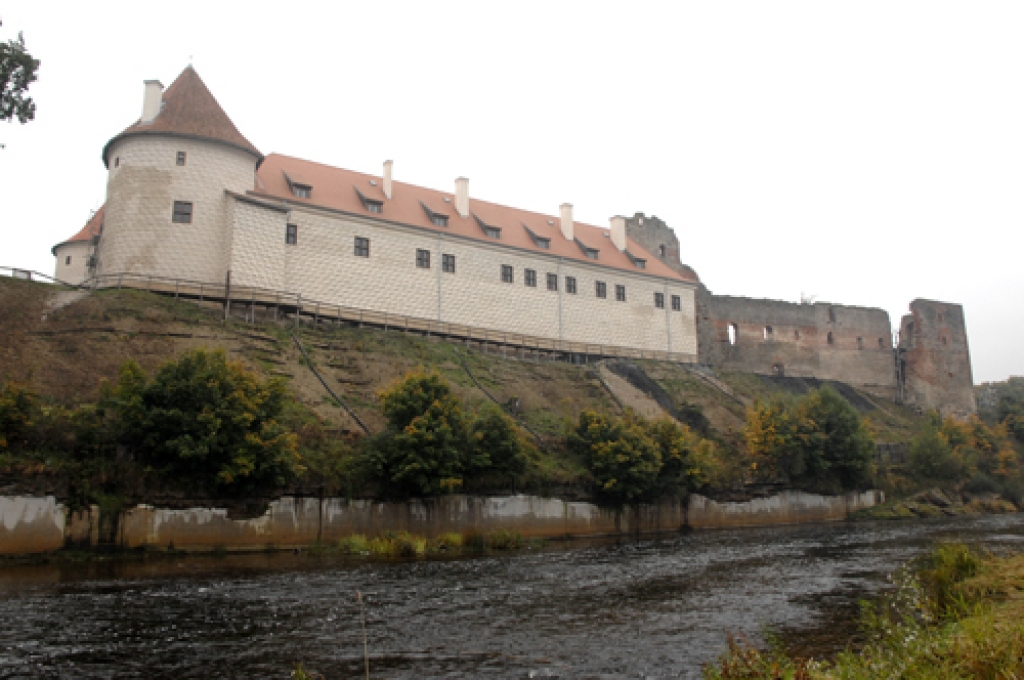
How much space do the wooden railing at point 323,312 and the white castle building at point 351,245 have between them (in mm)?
253

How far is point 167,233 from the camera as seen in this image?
122 feet

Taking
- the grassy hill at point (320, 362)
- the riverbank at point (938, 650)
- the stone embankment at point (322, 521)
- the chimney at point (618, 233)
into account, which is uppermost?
the chimney at point (618, 233)

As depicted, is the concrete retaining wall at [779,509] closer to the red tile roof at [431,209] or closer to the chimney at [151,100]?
the red tile roof at [431,209]

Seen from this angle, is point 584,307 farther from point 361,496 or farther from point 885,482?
point 361,496

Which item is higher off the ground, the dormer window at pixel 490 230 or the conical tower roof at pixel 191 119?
the conical tower roof at pixel 191 119

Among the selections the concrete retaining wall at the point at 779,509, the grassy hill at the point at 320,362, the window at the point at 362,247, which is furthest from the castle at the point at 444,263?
the concrete retaining wall at the point at 779,509

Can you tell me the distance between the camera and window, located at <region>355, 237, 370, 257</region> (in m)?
42.6

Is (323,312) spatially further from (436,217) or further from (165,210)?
(436,217)

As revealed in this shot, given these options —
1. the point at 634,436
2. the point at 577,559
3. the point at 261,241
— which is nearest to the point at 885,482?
the point at 634,436

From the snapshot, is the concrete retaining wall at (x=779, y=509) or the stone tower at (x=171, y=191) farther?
the stone tower at (x=171, y=191)

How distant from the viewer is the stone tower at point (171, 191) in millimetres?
37031

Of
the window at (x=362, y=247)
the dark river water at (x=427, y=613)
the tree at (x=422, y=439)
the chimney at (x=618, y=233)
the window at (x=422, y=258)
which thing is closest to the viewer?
the dark river water at (x=427, y=613)

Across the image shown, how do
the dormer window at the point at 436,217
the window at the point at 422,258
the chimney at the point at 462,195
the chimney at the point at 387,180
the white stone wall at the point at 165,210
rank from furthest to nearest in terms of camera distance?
the chimney at the point at 462,195
the chimney at the point at 387,180
the dormer window at the point at 436,217
the window at the point at 422,258
the white stone wall at the point at 165,210

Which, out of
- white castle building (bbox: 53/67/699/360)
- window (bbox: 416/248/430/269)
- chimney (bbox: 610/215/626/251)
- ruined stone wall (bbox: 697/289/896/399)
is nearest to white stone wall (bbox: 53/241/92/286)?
→ white castle building (bbox: 53/67/699/360)
